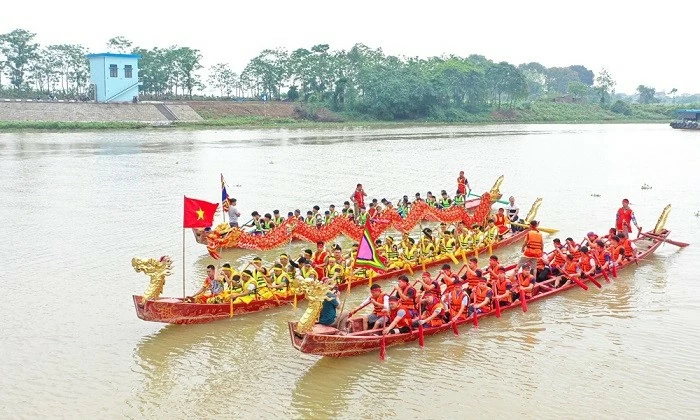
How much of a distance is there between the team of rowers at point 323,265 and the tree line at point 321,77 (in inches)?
2259

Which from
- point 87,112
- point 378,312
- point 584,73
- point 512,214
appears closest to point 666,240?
point 512,214

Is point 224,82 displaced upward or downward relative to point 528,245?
upward

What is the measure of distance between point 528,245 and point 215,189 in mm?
16687

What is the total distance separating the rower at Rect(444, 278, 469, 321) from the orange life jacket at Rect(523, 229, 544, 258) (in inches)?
96.5

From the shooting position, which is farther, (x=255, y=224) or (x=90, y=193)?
(x=90, y=193)

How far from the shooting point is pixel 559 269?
1391cm

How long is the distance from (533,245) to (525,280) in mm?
989

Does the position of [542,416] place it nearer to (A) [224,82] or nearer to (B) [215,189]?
(B) [215,189]

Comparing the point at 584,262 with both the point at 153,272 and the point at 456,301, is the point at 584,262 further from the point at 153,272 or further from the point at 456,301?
the point at 153,272

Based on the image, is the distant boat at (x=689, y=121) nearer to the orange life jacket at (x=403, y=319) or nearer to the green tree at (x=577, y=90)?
the green tree at (x=577, y=90)

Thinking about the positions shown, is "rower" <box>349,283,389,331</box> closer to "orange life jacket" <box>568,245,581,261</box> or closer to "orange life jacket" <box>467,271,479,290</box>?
"orange life jacket" <box>467,271,479,290</box>

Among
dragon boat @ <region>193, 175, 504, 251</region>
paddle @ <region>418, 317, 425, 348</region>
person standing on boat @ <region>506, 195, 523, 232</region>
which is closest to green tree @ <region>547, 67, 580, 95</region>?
person standing on boat @ <region>506, 195, 523, 232</region>

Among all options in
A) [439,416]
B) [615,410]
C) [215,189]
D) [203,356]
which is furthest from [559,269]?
[215,189]

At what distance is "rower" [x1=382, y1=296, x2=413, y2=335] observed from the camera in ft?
35.1
